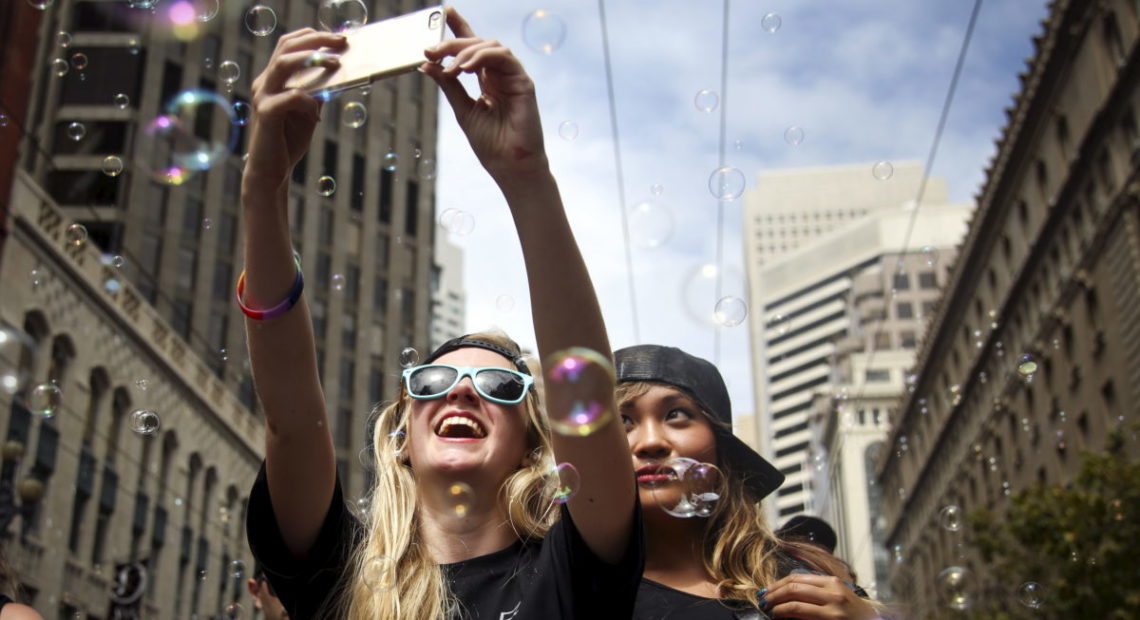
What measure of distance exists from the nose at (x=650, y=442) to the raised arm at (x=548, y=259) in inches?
41.3

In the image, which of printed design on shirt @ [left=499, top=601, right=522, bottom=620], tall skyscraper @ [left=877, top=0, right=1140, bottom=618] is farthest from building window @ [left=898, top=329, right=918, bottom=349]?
printed design on shirt @ [left=499, top=601, right=522, bottom=620]

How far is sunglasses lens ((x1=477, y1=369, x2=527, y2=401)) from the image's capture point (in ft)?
10.2

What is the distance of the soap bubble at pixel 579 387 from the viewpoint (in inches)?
99.0

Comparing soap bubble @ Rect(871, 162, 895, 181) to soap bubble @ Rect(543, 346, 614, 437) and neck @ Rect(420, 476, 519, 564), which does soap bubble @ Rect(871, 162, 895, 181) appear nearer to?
neck @ Rect(420, 476, 519, 564)

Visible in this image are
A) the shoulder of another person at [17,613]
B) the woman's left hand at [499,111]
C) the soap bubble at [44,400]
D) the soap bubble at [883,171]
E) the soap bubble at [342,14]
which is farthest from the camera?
the soap bubble at [883,171]

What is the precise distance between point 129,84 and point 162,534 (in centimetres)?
2087

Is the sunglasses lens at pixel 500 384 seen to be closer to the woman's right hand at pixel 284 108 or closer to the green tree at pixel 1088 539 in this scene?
the woman's right hand at pixel 284 108

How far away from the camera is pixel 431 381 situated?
3107mm

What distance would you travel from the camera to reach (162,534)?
91.4 ft

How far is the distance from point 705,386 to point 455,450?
1051 mm

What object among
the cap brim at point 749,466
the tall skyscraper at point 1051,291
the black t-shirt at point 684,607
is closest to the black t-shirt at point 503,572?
the black t-shirt at point 684,607

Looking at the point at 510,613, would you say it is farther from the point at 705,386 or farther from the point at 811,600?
the point at 705,386

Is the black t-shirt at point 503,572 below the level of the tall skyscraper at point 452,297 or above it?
below

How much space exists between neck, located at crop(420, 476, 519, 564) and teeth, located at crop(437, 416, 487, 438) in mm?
148
